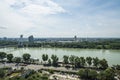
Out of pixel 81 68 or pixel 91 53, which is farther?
pixel 91 53

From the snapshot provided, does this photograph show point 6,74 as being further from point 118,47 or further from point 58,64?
point 118,47

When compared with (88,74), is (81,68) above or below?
below

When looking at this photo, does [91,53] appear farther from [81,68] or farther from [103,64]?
[103,64]

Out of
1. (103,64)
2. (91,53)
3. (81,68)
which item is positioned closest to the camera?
(103,64)

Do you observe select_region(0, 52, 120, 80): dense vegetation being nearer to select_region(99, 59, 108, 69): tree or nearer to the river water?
select_region(99, 59, 108, 69): tree

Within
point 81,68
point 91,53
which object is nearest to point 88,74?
point 81,68

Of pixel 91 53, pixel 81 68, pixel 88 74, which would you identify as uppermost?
pixel 91 53

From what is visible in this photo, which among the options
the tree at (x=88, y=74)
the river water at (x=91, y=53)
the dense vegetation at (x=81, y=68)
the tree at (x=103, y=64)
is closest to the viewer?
the dense vegetation at (x=81, y=68)

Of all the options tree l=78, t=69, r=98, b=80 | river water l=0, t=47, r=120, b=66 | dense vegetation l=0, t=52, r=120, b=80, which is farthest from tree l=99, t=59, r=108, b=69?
tree l=78, t=69, r=98, b=80

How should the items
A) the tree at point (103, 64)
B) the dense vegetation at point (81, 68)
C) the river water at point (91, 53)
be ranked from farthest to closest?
the river water at point (91, 53) → the tree at point (103, 64) → the dense vegetation at point (81, 68)

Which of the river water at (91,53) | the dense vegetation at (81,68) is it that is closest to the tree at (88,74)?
the dense vegetation at (81,68)

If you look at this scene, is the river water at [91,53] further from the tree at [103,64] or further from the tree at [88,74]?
the tree at [88,74]
